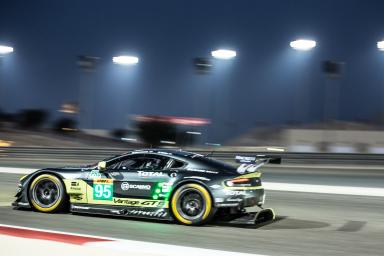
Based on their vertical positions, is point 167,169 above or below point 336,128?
below

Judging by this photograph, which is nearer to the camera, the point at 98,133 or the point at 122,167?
the point at 122,167

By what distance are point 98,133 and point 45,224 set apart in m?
42.8

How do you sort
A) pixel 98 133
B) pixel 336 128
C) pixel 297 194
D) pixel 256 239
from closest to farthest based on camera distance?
pixel 256 239
pixel 297 194
pixel 336 128
pixel 98 133

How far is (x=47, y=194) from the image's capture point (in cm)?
864

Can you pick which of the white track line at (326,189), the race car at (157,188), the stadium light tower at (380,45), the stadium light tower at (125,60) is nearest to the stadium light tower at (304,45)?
the stadium light tower at (380,45)

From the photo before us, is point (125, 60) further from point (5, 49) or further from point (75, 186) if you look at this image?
point (75, 186)

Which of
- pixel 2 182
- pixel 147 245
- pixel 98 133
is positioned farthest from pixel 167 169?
pixel 98 133

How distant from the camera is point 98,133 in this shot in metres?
49.8

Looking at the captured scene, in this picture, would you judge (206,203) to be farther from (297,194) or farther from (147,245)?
(297,194)

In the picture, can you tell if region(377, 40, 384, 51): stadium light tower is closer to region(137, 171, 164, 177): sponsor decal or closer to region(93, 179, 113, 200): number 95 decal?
region(137, 171, 164, 177): sponsor decal

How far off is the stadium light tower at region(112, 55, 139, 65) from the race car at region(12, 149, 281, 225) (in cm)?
2650

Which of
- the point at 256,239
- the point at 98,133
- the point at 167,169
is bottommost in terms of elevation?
the point at 256,239

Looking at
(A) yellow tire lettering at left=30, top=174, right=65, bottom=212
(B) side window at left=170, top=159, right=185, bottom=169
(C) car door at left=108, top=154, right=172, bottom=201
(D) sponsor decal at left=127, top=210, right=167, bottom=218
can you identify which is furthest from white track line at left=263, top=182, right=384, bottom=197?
(A) yellow tire lettering at left=30, top=174, right=65, bottom=212

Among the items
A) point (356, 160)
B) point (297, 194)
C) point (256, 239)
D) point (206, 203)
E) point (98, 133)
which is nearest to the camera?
point (256, 239)
